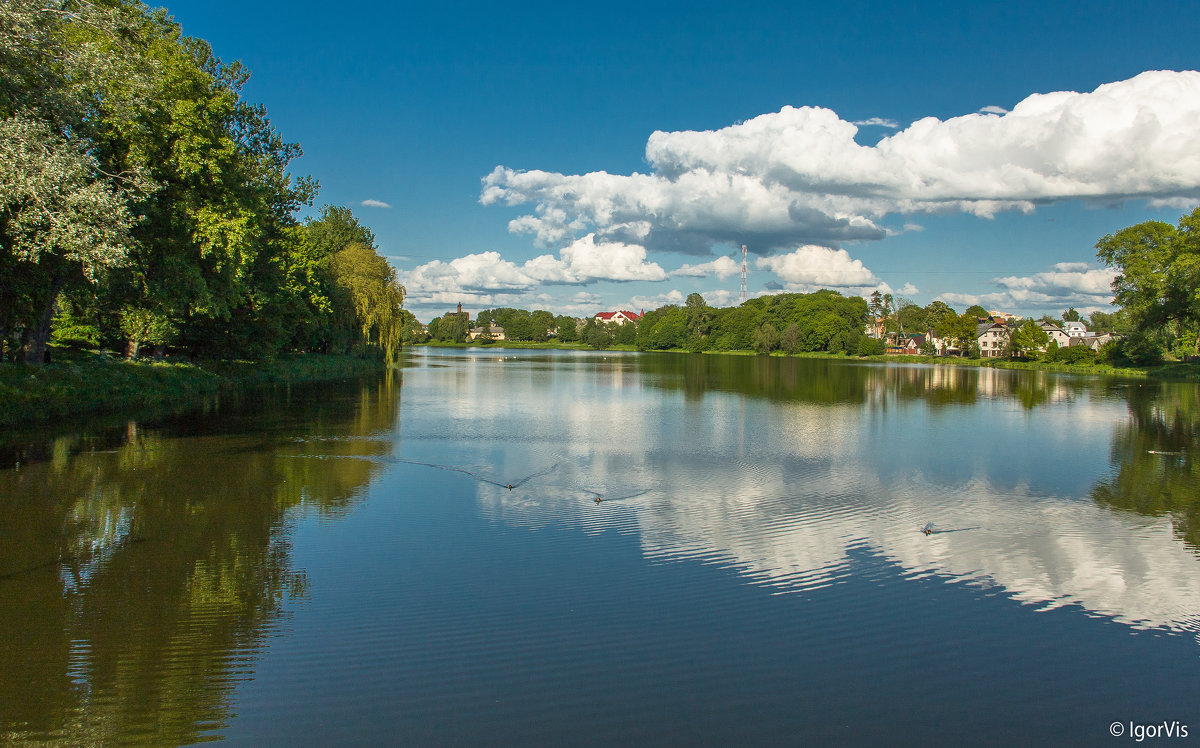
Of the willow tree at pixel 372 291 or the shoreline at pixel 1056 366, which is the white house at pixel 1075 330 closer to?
the shoreline at pixel 1056 366

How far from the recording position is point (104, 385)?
22297mm

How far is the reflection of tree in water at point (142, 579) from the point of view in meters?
5.11

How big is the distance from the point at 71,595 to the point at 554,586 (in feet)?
15.1

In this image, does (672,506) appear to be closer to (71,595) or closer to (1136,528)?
(1136,528)

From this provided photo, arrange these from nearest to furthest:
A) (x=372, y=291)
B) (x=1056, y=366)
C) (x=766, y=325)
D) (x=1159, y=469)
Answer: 1. (x=1159, y=469)
2. (x=372, y=291)
3. (x=1056, y=366)
4. (x=766, y=325)

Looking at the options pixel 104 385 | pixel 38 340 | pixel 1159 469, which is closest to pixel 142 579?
pixel 38 340

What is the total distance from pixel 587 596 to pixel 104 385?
21071 mm

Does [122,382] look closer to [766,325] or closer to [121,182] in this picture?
[121,182]

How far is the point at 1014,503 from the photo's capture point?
12.1 m

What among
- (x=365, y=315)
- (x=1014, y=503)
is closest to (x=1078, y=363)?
(x=365, y=315)

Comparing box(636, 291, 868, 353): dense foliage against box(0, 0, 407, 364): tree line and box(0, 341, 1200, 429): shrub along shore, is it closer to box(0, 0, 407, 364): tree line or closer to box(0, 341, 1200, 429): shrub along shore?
box(0, 341, 1200, 429): shrub along shore

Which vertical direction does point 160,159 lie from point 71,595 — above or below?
above

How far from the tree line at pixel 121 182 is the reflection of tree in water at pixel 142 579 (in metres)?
4.69

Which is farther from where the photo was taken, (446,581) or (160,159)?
(160,159)
